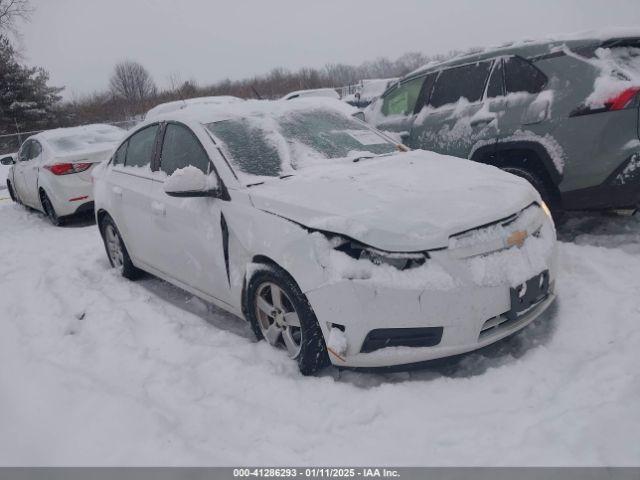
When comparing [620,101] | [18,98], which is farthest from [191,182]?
[18,98]

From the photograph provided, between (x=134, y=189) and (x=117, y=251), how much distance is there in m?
0.99

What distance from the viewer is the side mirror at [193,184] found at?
320cm

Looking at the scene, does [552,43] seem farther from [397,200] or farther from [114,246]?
[114,246]

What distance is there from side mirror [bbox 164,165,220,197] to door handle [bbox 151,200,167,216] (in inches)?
23.3

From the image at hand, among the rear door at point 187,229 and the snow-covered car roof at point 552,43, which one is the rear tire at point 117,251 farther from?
the snow-covered car roof at point 552,43

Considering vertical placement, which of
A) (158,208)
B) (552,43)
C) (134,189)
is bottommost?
(158,208)

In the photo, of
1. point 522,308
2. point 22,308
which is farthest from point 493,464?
point 22,308

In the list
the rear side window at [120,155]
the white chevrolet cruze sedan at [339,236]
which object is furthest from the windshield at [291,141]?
the rear side window at [120,155]

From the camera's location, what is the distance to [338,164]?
3.53 meters

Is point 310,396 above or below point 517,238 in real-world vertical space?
below

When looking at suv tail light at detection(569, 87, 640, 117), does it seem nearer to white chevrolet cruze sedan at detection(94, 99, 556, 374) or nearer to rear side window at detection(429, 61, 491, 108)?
rear side window at detection(429, 61, 491, 108)

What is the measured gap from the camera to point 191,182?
3.21 m

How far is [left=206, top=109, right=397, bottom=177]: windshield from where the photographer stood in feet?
11.1

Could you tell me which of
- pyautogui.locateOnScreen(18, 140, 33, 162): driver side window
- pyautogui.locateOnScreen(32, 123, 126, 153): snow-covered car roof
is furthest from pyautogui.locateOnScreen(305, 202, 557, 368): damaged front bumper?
pyautogui.locateOnScreen(18, 140, 33, 162): driver side window
